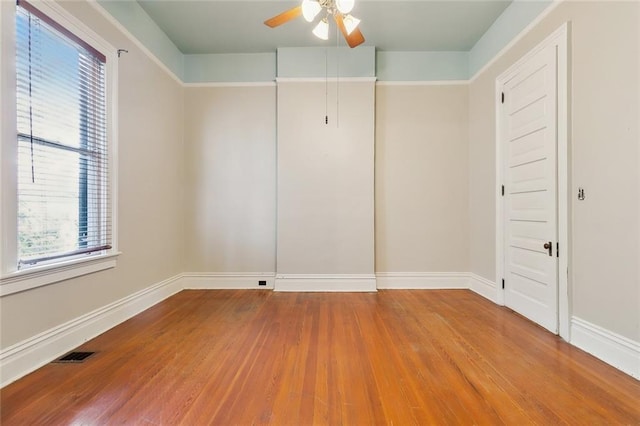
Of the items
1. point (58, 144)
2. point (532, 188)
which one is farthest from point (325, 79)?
point (58, 144)

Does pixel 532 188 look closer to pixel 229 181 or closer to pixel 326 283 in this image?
pixel 326 283

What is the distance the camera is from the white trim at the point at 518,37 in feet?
7.68

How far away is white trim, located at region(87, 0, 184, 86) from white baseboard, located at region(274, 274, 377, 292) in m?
2.89

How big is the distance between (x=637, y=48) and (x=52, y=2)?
12.7 feet

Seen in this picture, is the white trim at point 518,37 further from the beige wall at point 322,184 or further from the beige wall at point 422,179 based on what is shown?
the beige wall at point 322,184

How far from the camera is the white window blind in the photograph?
5.83 feet

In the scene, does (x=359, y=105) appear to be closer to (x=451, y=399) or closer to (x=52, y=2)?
(x=52, y=2)

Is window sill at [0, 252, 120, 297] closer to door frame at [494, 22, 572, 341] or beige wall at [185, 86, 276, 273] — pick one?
beige wall at [185, 86, 276, 273]

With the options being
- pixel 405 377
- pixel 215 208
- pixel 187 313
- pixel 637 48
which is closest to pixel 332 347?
pixel 405 377

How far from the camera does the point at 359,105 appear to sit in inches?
143

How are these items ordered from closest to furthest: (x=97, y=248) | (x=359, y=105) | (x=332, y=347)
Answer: (x=332, y=347) < (x=97, y=248) < (x=359, y=105)

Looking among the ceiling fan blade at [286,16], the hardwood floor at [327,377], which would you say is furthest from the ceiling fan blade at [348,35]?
the hardwood floor at [327,377]

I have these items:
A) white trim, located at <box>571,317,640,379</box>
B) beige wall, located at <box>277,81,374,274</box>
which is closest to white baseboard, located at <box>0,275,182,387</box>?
beige wall, located at <box>277,81,374,274</box>

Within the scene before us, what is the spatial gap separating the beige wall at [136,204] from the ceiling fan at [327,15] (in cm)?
158
